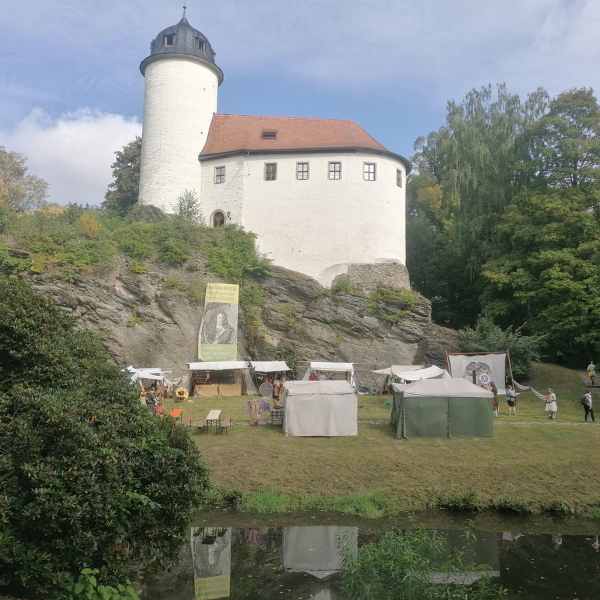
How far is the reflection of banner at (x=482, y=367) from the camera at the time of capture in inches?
1042

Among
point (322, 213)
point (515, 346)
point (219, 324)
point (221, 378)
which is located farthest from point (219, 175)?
point (515, 346)

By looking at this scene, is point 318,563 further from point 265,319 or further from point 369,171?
point 369,171

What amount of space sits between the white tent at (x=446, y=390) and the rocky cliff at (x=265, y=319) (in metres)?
12.2

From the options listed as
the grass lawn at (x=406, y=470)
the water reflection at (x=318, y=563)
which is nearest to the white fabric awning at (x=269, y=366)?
the grass lawn at (x=406, y=470)

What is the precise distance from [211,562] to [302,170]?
27.9 metres

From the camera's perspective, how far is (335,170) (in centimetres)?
3588

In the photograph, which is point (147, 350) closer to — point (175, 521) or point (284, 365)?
point (284, 365)

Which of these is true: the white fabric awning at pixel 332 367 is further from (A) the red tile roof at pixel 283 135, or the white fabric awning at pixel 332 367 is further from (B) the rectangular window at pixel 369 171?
(A) the red tile roof at pixel 283 135

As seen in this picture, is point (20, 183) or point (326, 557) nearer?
point (326, 557)

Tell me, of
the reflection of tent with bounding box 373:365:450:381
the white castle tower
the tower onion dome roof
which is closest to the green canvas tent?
the reflection of tent with bounding box 373:365:450:381

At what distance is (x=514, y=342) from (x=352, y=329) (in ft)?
28.0

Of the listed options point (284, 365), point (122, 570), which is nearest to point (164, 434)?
point (122, 570)

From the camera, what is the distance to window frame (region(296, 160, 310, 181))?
3606 centimetres

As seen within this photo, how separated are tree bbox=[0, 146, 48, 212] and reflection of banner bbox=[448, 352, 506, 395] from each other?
3574cm
